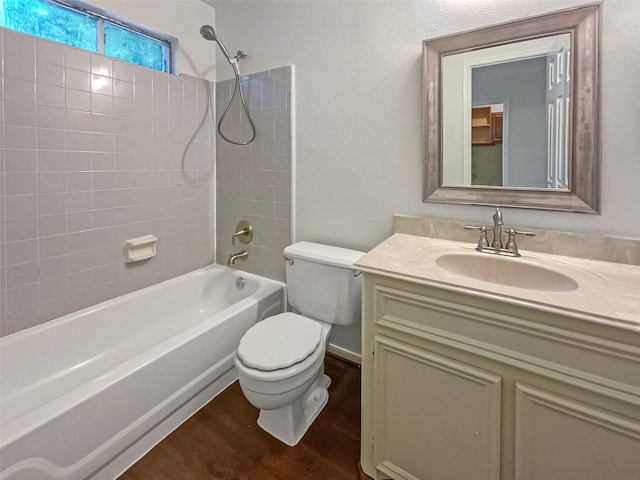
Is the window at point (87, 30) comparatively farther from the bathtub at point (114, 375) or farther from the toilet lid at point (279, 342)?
the toilet lid at point (279, 342)

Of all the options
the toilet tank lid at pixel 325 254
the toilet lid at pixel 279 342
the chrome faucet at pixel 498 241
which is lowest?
the toilet lid at pixel 279 342

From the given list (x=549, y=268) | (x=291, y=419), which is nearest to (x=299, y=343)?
(x=291, y=419)

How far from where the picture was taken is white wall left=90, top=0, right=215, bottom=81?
179 centimetres

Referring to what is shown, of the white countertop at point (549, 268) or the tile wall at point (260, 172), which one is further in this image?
the tile wall at point (260, 172)

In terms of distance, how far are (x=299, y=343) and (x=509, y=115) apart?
4.31ft

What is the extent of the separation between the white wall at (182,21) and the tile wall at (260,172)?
0.65 feet

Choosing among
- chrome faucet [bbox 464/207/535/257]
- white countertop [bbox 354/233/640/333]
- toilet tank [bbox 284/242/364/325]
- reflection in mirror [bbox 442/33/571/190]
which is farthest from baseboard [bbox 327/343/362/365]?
reflection in mirror [bbox 442/33/571/190]

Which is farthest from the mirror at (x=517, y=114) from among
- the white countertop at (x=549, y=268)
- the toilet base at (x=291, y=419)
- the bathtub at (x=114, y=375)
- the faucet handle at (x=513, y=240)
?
the bathtub at (x=114, y=375)

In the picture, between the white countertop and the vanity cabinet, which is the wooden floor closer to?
the vanity cabinet

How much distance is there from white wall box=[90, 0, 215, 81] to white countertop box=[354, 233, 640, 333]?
1.82 m

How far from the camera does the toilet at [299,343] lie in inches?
49.6

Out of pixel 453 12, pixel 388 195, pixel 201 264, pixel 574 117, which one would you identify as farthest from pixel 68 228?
pixel 574 117

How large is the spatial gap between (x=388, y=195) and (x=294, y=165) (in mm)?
642

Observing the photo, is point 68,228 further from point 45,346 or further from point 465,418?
point 465,418
